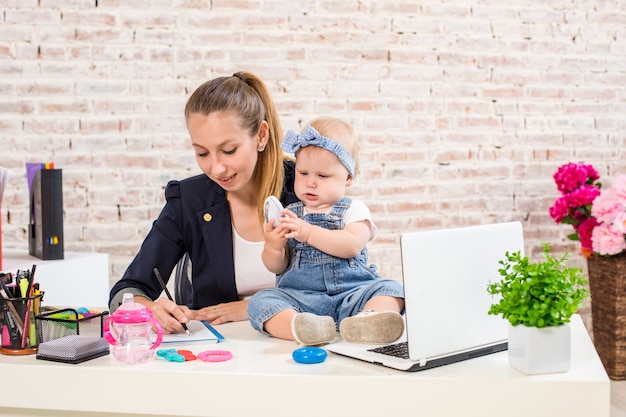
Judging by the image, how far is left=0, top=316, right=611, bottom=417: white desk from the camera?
1.22 meters

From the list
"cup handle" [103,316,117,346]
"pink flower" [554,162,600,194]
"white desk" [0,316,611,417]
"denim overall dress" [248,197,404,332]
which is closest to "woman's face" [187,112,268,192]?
"denim overall dress" [248,197,404,332]

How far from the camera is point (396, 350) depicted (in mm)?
1379

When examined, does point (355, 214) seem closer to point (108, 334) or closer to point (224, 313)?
point (224, 313)

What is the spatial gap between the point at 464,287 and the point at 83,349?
2.35 feet

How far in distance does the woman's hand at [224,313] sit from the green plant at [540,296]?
0.72 metres

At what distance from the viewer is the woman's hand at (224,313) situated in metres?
1.79

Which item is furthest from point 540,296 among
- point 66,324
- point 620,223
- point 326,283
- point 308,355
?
point 620,223

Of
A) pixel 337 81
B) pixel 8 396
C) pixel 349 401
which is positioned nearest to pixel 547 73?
pixel 337 81

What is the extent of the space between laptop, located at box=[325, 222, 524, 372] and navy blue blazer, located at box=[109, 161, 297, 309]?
69 cm

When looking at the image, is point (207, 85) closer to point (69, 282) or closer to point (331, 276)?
point (331, 276)

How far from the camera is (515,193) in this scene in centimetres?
359

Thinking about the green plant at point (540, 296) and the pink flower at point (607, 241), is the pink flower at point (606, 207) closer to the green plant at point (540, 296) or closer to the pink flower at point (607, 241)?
the pink flower at point (607, 241)

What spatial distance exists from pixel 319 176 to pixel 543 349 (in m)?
0.72

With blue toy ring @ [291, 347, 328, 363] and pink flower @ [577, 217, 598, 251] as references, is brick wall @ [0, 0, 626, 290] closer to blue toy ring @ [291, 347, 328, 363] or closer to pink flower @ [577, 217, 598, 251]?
pink flower @ [577, 217, 598, 251]
